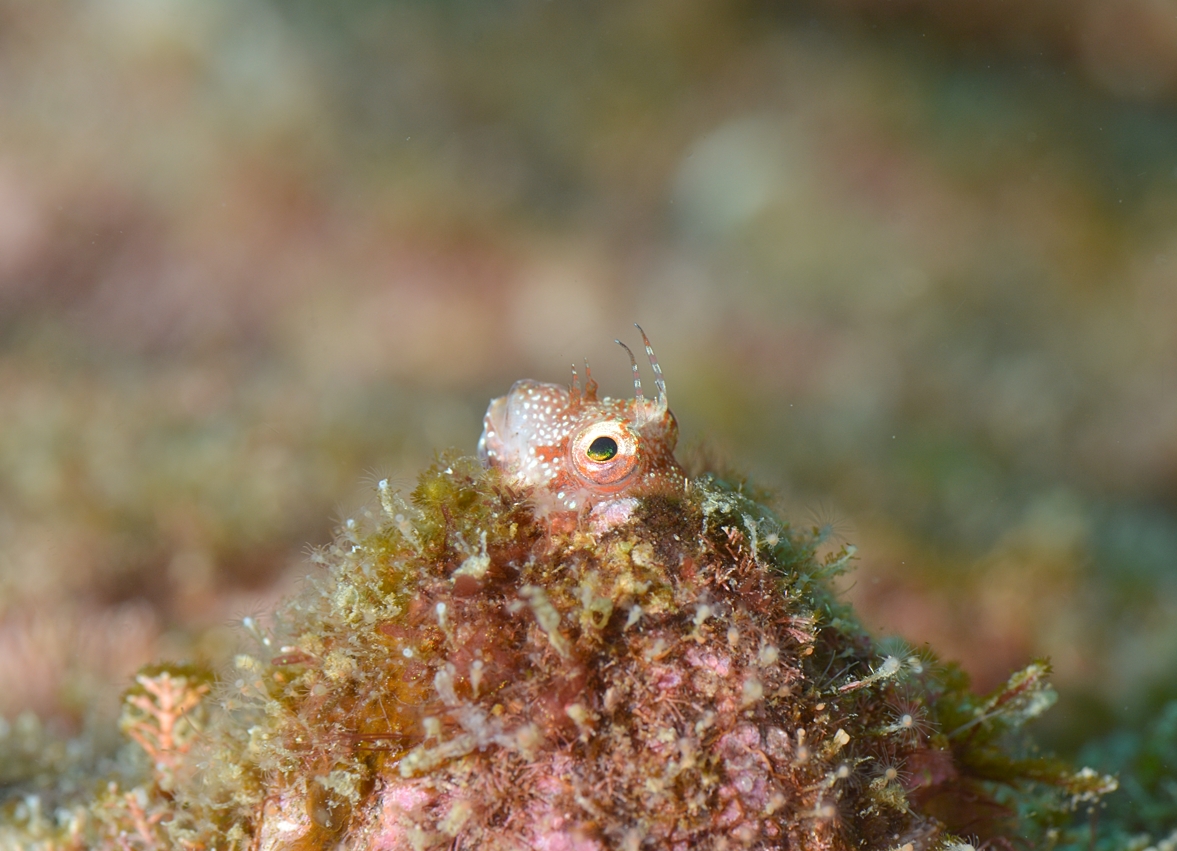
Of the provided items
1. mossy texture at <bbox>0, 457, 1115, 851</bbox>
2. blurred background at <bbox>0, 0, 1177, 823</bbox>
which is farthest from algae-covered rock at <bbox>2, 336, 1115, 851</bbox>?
blurred background at <bbox>0, 0, 1177, 823</bbox>

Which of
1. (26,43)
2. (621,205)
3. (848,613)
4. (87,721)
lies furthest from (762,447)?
(26,43)

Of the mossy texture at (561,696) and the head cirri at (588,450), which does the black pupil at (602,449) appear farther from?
the mossy texture at (561,696)

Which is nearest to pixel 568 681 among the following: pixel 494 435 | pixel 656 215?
pixel 494 435

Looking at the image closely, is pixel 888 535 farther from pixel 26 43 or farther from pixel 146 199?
pixel 26 43

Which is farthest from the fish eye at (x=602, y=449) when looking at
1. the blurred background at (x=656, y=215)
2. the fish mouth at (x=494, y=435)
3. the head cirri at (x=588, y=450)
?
the blurred background at (x=656, y=215)

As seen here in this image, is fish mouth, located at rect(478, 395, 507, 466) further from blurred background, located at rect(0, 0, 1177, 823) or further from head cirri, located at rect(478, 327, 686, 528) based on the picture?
blurred background, located at rect(0, 0, 1177, 823)

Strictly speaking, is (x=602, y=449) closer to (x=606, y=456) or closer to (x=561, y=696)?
(x=606, y=456)

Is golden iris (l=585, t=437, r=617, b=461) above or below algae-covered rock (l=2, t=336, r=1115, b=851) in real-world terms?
above
